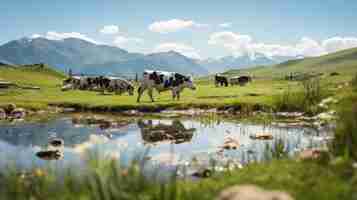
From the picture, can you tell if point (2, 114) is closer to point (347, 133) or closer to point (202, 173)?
point (202, 173)

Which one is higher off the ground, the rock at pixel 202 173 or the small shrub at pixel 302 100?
the small shrub at pixel 302 100

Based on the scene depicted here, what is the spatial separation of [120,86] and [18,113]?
28258 mm

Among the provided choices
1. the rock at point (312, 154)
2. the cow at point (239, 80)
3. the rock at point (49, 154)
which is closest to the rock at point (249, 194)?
the rock at point (312, 154)

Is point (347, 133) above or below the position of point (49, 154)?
above

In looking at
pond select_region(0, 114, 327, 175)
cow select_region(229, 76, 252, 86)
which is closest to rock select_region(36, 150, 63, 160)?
pond select_region(0, 114, 327, 175)

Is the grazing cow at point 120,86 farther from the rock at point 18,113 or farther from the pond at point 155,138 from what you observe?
the pond at point 155,138

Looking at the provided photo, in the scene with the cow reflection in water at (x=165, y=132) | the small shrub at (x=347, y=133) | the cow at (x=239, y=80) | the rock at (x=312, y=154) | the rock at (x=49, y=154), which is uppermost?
the cow at (x=239, y=80)

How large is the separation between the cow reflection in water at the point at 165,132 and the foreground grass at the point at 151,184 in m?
11.7

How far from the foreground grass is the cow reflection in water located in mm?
11729

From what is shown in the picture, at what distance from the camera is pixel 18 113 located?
110 feet

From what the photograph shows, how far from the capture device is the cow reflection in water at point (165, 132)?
21.4m

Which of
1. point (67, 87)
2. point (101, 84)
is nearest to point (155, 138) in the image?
point (101, 84)

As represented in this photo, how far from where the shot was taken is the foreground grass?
704cm

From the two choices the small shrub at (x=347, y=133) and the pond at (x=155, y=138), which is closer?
the small shrub at (x=347, y=133)
